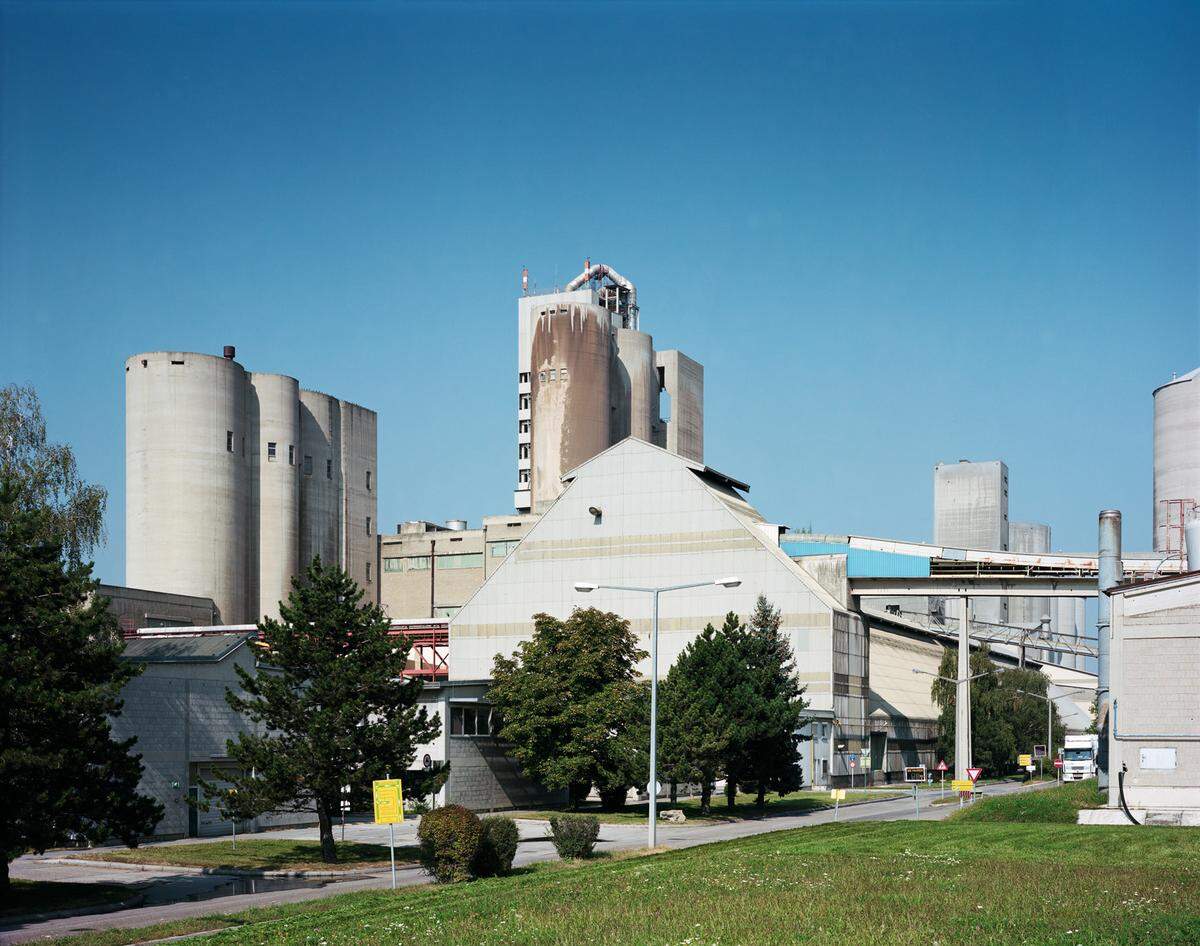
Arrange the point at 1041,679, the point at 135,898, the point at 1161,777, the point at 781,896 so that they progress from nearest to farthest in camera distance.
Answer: the point at 781,896, the point at 135,898, the point at 1161,777, the point at 1041,679

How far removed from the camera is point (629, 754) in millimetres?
61688

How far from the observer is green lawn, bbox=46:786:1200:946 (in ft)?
74.6

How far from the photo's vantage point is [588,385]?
146m

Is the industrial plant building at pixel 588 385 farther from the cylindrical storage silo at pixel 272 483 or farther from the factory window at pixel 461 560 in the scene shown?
the cylindrical storage silo at pixel 272 483

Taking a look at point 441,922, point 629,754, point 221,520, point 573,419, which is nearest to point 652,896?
point 441,922

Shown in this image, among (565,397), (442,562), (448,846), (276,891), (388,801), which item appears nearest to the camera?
(388,801)

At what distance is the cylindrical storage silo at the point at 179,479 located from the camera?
114 metres

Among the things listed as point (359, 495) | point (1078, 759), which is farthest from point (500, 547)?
point (1078, 759)

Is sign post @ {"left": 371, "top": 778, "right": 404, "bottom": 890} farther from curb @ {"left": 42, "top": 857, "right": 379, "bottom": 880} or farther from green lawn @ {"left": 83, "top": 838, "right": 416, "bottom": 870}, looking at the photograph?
green lawn @ {"left": 83, "top": 838, "right": 416, "bottom": 870}

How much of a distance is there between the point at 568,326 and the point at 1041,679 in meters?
59.6

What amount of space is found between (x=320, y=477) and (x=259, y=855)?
90.6 meters

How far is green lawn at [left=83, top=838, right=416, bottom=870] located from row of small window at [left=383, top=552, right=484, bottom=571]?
9844 cm

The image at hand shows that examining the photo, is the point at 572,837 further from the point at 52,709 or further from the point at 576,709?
the point at 576,709

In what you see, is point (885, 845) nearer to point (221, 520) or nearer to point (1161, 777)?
point (1161, 777)
